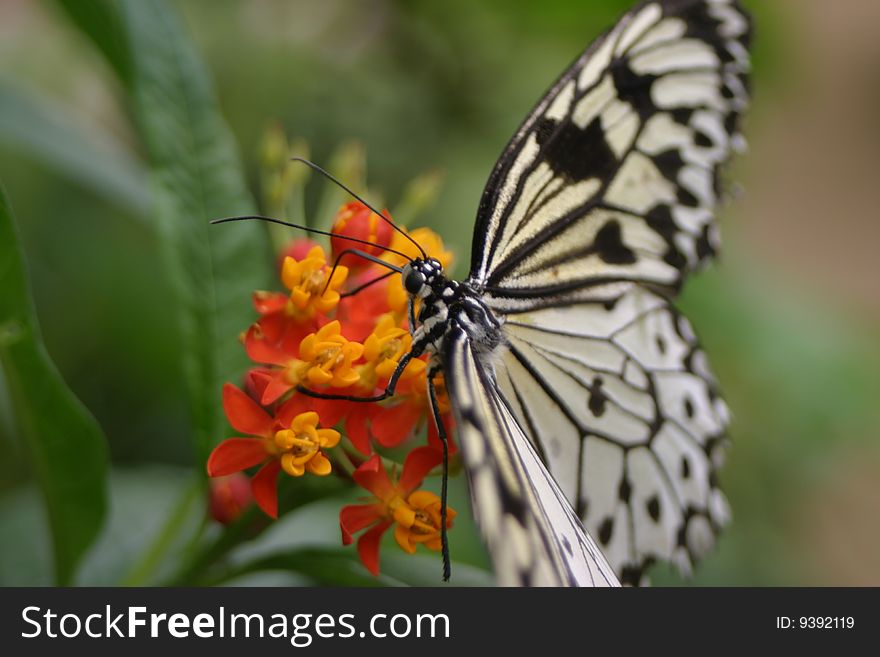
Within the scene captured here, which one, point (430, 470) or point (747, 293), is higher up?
point (747, 293)

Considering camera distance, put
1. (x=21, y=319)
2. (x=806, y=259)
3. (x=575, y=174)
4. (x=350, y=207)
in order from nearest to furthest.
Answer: (x=21, y=319)
(x=350, y=207)
(x=575, y=174)
(x=806, y=259)

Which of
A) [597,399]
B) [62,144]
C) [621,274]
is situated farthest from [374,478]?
[62,144]

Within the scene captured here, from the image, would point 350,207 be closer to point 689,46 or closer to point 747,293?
point 689,46

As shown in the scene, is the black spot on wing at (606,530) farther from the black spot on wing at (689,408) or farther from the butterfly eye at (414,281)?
the butterfly eye at (414,281)

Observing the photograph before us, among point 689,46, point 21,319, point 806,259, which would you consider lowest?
point 21,319

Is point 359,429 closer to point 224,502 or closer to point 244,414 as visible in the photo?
point 244,414

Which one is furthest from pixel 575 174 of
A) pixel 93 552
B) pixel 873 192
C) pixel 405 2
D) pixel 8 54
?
pixel 873 192
